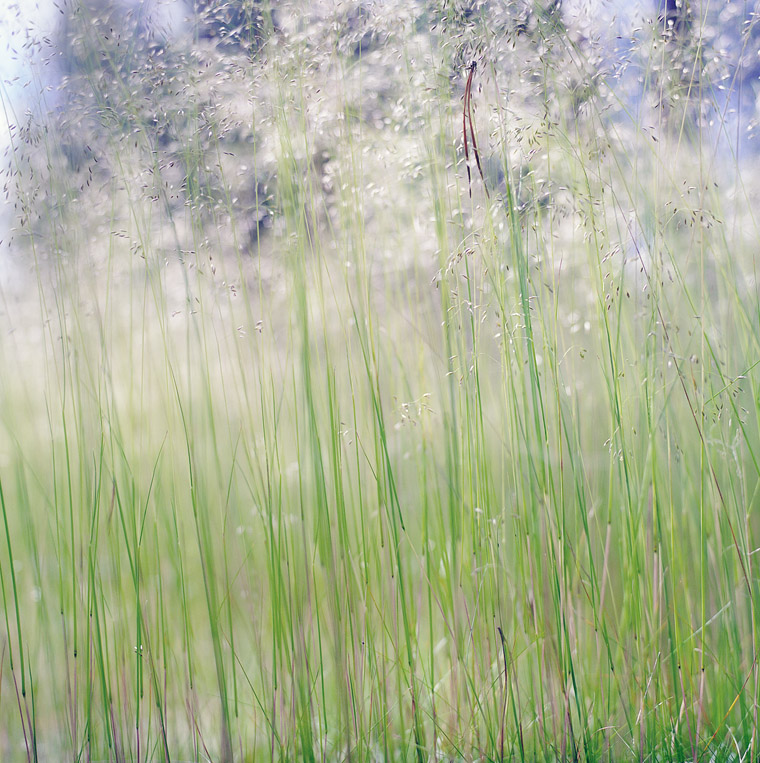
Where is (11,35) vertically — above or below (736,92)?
above

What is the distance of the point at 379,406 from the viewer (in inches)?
41.1

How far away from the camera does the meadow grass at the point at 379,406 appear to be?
102 centimetres

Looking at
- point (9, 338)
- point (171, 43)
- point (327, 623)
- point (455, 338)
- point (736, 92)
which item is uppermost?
point (171, 43)

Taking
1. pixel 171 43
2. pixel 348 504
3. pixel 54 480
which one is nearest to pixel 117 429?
pixel 54 480

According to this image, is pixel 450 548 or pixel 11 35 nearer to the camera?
pixel 450 548

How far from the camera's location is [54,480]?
1.13 m

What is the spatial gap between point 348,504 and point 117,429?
0.44 metres

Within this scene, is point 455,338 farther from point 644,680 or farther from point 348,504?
point 644,680

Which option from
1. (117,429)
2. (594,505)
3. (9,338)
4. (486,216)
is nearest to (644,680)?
(594,505)

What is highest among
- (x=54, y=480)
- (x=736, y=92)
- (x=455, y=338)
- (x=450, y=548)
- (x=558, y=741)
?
(x=736, y=92)

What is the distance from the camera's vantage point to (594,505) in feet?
3.40

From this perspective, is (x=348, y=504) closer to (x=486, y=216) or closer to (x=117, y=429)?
(x=117, y=429)

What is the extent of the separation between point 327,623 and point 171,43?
1.10 metres

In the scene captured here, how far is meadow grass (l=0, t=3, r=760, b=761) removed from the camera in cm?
102
